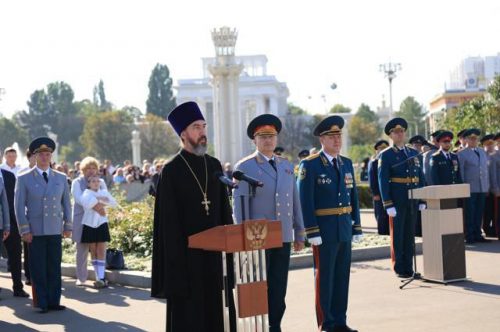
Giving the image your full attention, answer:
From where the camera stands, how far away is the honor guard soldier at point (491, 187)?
51.2ft

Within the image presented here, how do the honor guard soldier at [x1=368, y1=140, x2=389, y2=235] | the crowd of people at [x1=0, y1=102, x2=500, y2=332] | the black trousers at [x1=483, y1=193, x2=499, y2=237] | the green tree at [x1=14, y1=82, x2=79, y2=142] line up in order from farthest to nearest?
the green tree at [x1=14, y1=82, x2=79, y2=142]
the black trousers at [x1=483, y1=193, x2=499, y2=237]
the honor guard soldier at [x1=368, y1=140, x2=389, y2=235]
the crowd of people at [x1=0, y1=102, x2=500, y2=332]

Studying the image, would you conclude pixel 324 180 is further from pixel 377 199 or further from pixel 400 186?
pixel 377 199

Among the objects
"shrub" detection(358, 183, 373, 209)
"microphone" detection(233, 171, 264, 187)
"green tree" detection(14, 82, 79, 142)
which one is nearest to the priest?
"microphone" detection(233, 171, 264, 187)

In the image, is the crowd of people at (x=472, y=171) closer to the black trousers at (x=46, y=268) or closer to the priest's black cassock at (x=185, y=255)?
the black trousers at (x=46, y=268)

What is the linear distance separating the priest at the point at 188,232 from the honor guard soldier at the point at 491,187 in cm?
1071

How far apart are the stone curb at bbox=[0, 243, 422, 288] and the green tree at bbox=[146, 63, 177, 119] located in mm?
103541

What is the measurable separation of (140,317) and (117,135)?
75575 mm

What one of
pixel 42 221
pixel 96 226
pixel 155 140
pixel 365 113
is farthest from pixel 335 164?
pixel 365 113

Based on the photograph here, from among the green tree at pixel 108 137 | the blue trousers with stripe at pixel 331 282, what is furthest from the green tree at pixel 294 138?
the blue trousers with stripe at pixel 331 282

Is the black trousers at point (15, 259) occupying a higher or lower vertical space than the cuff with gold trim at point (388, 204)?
lower

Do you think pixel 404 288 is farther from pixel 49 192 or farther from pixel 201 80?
pixel 201 80

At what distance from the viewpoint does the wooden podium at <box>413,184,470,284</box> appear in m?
10.3

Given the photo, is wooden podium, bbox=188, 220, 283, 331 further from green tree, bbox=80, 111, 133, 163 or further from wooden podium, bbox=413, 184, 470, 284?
green tree, bbox=80, 111, 133, 163

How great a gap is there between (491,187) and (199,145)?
11.0 m
